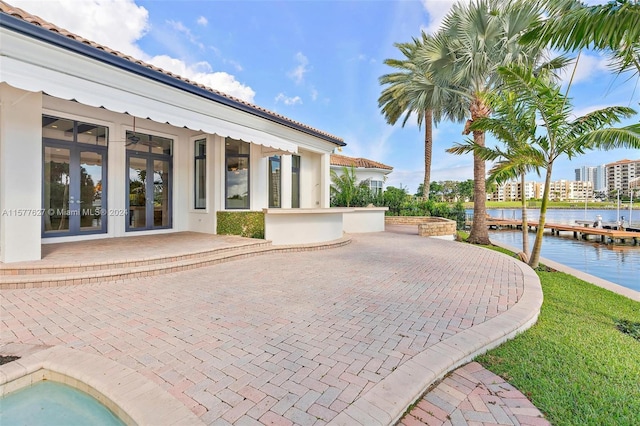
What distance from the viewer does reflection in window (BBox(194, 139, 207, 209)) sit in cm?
1397

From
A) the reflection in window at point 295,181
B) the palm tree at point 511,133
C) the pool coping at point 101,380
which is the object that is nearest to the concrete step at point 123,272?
the pool coping at point 101,380

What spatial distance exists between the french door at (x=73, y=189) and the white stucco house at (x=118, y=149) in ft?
0.11

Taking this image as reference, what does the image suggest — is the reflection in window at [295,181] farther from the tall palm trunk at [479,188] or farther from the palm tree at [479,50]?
the tall palm trunk at [479,188]

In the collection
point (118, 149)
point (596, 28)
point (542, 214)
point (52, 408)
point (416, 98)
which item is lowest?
point (52, 408)

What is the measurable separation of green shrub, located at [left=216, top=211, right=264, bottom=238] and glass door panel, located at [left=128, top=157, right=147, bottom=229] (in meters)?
3.25

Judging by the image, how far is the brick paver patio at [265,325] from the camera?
309 cm

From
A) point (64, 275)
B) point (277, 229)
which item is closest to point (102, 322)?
point (64, 275)

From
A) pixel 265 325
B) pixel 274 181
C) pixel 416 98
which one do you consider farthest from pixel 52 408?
pixel 416 98

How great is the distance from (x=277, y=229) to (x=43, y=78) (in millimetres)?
8125

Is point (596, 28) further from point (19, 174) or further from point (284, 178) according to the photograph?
point (284, 178)

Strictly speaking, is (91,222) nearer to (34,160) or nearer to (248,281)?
(34,160)

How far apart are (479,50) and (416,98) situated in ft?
21.1

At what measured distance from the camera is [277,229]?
12.3 m

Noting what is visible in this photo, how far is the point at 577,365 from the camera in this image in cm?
399
